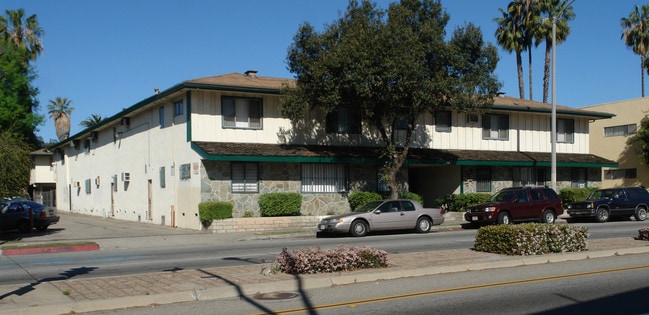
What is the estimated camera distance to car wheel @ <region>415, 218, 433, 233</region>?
24167mm

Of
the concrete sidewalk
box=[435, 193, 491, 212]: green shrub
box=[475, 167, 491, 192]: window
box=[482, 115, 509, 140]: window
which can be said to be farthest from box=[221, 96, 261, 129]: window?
the concrete sidewalk

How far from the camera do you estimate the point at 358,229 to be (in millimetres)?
22844

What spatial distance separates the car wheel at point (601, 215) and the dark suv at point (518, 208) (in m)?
2.84

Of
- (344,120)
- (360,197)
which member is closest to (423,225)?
(360,197)

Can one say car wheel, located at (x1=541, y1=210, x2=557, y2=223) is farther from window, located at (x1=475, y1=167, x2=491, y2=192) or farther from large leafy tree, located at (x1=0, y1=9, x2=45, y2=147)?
large leafy tree, located at (x1=0, y1=9, x2=45, y2=147)

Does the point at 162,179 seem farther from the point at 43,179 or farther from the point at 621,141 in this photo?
the point at 621,141

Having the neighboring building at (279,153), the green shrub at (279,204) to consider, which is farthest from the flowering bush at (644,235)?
the green shrub at (279,204)

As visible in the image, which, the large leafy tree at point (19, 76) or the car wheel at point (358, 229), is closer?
the car wheel at point (358, 229)

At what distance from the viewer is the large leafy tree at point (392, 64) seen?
79.9ft

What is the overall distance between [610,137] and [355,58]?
99.5 ft

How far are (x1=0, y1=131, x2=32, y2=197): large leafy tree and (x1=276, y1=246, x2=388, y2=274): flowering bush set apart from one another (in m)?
14.3

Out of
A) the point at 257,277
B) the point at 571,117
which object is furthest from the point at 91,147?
the point at 257,277

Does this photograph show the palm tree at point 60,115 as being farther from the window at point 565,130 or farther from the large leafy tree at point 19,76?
the window at point 565,130

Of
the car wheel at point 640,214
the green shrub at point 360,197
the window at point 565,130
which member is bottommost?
the car wheel at point 640,214
